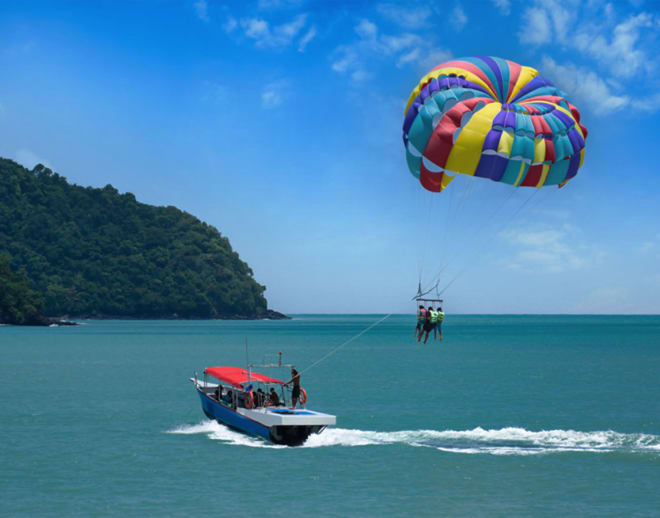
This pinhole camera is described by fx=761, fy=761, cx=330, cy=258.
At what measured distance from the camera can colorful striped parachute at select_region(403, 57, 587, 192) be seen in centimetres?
2398

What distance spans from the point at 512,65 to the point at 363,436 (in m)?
15.7

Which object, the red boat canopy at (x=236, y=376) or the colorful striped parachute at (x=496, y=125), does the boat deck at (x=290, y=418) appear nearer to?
the red boat canopy at (x=236, y=376)

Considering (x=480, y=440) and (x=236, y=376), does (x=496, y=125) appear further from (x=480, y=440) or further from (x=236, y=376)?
(x=236, y=376)

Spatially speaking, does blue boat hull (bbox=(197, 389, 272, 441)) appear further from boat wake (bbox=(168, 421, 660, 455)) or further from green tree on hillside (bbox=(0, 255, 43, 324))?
green tree on hillside (bbox=(0, 255, 43, 324))

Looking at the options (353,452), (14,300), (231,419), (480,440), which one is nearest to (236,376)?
(231,419)

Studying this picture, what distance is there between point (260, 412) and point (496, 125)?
1347 centimetres

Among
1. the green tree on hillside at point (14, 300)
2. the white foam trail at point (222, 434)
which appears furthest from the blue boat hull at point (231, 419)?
the green tree on hillside at point (14, 300)

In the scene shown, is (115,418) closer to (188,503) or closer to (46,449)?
(46,449)

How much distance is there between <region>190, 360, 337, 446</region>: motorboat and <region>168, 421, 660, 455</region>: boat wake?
60cm

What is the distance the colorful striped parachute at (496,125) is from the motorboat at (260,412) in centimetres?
1029

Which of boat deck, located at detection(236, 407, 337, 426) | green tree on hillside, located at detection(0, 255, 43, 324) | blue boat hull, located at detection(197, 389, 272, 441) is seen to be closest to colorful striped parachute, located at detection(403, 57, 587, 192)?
boat deck, located at detection(236, 407, 337, 426)

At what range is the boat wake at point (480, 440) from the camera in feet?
94.8

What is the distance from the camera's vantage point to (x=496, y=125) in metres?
23.9

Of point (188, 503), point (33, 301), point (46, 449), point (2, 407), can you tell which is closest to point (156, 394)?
point (2, 407)
